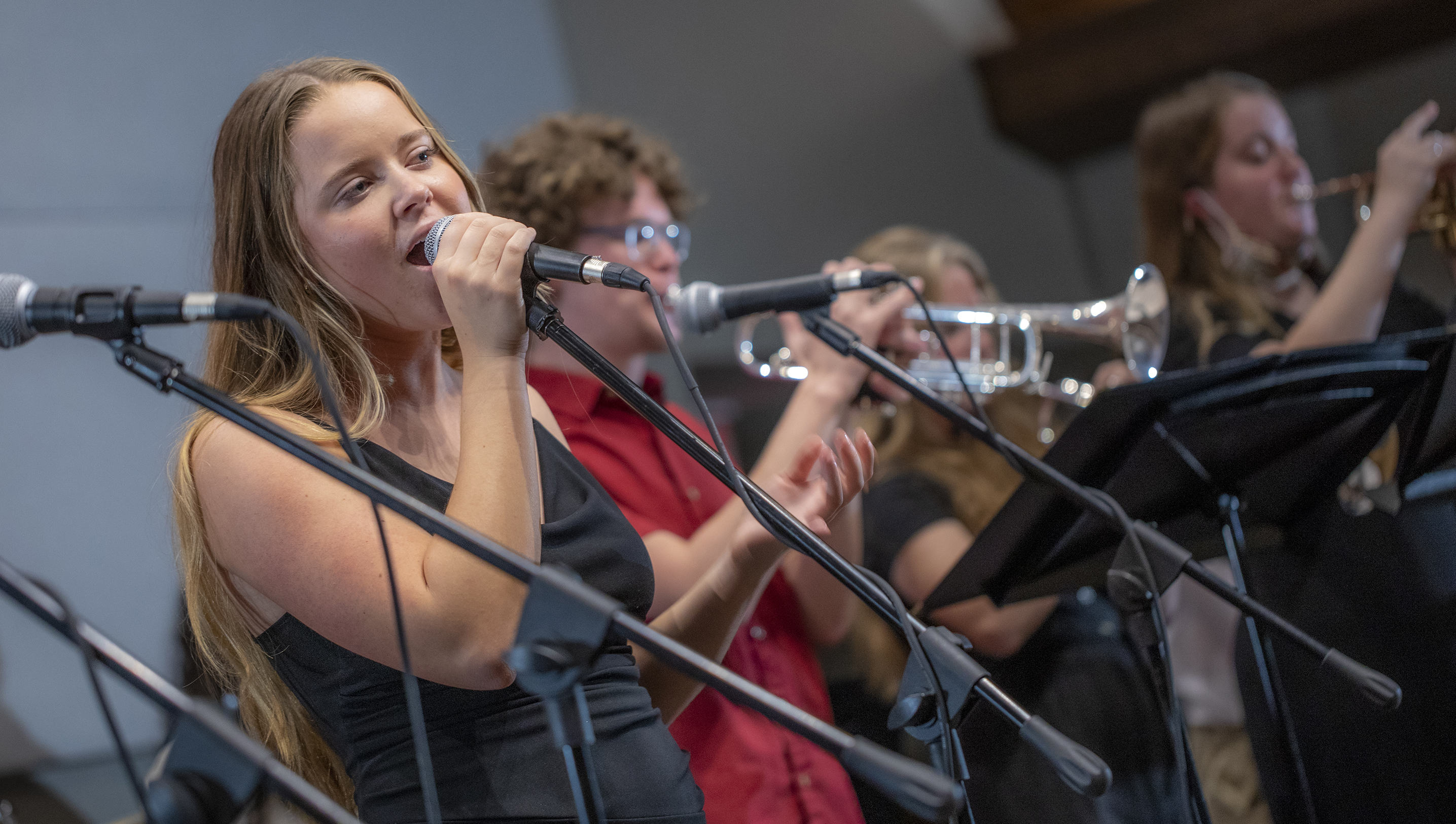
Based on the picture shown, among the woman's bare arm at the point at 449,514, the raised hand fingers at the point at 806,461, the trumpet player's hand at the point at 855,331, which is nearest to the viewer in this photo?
the woman's bare arm at the point at 449,514

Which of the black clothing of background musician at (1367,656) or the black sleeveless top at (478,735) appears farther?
the black clothing of background musician at (1367,656)

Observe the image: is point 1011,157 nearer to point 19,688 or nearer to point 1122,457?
point 1122,457

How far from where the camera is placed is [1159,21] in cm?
451

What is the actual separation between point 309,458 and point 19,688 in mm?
1723

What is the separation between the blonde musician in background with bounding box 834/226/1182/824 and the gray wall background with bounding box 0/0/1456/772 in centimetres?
134

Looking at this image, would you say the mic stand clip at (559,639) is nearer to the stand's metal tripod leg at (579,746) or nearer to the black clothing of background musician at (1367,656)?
the stand's metal tripod leg at (579,746)

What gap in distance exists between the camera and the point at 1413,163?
238 cm

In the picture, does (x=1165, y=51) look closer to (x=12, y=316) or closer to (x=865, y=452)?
(x=865, y=452)

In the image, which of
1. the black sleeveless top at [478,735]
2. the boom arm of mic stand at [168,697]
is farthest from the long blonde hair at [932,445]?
the boom arm of mic stand at [168,697]

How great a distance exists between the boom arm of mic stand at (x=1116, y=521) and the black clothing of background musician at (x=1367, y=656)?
532mm

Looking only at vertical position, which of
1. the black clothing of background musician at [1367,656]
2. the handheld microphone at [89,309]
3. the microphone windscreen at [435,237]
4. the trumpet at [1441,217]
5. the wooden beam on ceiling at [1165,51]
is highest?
the wooden beam on ceiling at [1165,51]

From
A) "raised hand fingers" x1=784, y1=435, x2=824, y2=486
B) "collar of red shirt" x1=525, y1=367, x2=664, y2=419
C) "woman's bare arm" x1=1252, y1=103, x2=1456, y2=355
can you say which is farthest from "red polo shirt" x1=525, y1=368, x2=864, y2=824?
"woman's bare arm" x1=1252, y1=103, x2=1456, y2=355

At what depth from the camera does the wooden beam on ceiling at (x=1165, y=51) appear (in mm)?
4270

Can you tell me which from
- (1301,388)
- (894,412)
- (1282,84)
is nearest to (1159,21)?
(1282,84)
